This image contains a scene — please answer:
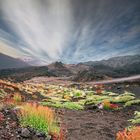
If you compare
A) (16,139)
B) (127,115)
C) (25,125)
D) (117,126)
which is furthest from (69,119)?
(16,139)

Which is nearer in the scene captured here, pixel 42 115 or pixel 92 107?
pixel 42 115

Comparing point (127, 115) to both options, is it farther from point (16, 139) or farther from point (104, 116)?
point (16, 139)

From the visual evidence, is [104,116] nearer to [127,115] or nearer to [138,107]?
[127,115]

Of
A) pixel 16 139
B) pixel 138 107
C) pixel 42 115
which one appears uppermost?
pixel 138 107

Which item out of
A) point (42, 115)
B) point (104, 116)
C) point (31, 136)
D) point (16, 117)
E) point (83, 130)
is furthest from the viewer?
point (104, 116)

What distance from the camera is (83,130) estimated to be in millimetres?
13586

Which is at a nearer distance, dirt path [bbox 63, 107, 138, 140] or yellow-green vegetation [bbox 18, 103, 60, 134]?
yellow-green vegetation [bbox 18, 103, 60, 134]

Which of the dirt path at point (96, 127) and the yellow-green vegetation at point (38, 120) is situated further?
the dirt path at point (96, 127)

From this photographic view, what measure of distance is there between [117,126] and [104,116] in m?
3.67

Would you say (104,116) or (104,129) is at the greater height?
(104,116)

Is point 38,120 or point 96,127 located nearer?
point 38,120

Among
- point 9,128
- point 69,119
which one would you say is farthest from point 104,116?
point 9,128

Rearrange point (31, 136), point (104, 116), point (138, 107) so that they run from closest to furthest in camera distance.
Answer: point (31, 136) → point (104, 116) → point (138, 107)

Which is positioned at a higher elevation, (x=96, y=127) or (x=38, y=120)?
(x=96, y=127)
